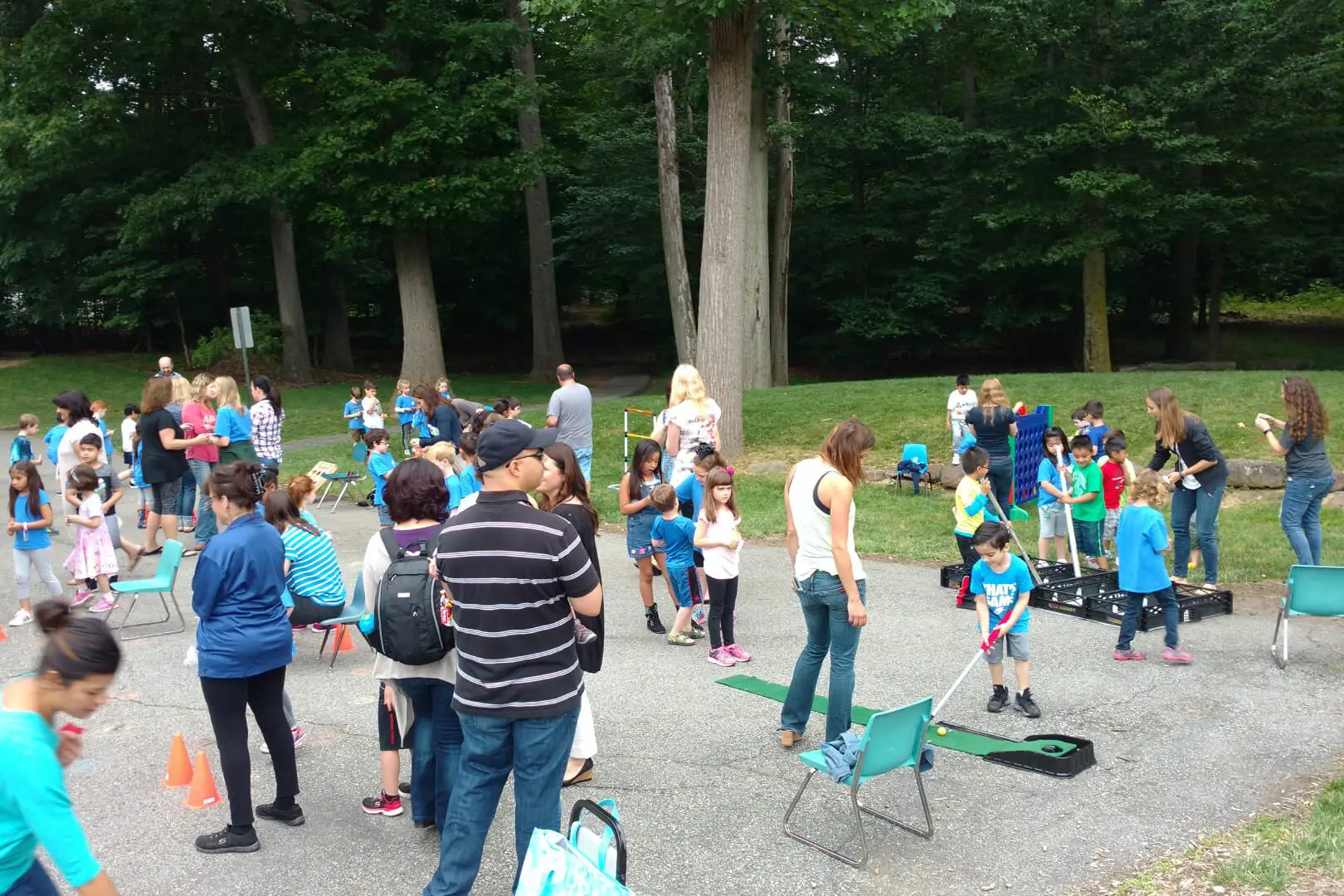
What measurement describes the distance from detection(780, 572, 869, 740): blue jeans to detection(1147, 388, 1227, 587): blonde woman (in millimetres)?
4472

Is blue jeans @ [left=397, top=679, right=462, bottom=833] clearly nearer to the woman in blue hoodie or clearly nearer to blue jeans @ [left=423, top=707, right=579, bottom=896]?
blue jeans @ [left=423, top=707, right=579, bottom=896]

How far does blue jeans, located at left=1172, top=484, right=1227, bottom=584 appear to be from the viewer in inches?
364

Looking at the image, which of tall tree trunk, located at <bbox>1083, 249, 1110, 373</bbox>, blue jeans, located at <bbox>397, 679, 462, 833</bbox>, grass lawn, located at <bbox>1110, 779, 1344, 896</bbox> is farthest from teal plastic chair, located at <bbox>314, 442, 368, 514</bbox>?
tall tree trunk, located at <bbox>1083, 249, 1110, 373</bbox>

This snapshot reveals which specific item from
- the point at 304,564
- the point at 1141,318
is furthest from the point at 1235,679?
the point at 1141,318

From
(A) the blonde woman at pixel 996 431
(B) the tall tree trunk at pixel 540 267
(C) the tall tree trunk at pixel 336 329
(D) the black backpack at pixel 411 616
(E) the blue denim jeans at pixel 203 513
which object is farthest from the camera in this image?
→ (C) the tall tree trunk at pixel 336 329

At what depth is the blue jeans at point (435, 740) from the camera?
4828 millimetres

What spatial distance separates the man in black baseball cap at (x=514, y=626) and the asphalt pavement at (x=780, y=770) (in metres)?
0.95

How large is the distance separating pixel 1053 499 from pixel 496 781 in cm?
730

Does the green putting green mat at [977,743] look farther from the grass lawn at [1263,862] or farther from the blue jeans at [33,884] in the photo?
the blue jeans at [33,884]

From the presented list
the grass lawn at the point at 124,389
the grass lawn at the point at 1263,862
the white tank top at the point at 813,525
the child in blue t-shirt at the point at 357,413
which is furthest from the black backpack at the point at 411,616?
the grass lawn at the point at 124,389

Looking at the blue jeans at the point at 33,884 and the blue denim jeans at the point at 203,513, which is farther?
the blue denim jeans at the point at 203,513

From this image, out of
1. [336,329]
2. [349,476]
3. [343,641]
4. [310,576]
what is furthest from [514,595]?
[336,329]

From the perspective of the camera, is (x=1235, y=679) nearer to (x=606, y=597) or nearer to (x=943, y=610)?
(x=943, y=610)

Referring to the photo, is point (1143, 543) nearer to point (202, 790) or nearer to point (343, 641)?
point (343, 641)
